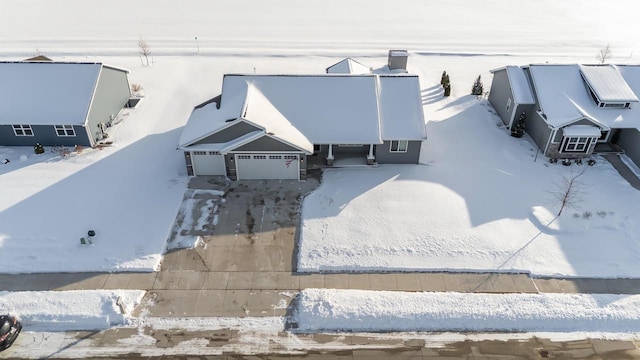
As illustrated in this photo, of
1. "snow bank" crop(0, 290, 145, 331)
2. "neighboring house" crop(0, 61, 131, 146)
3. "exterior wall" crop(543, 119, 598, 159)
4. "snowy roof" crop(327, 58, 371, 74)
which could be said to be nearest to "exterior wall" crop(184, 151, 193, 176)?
"neighboring house" crop(0, 61, 131, 146)

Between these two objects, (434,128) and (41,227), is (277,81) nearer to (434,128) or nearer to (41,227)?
(434,128)

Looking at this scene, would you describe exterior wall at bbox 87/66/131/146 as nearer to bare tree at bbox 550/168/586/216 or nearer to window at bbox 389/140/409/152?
window at bbox 389/140/409/152

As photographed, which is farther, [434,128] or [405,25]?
[405,25]

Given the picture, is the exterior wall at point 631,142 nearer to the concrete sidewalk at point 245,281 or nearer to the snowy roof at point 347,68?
the concrete sidewalk at point 245,281

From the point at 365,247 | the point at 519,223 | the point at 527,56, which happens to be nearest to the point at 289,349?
the point at 365,247

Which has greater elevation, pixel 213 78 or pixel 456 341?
pixel 213 78

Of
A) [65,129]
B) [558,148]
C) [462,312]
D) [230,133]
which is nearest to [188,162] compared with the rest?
[230,133]
